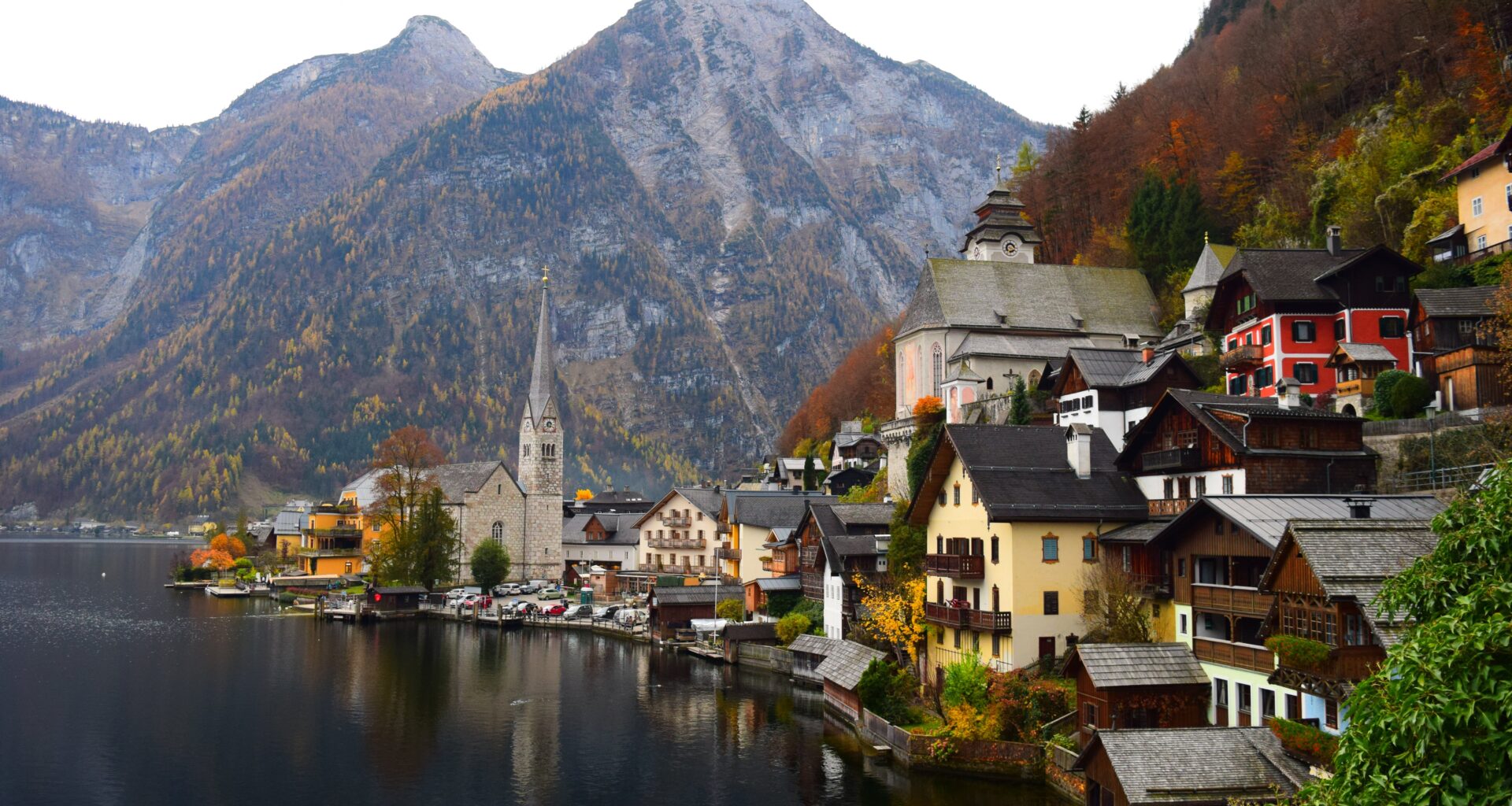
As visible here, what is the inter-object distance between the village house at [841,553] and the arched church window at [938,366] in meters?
13.6

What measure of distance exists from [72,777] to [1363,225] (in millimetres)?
60819

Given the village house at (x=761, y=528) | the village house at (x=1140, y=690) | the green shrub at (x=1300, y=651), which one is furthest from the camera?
the village house at (x=761, y=528)

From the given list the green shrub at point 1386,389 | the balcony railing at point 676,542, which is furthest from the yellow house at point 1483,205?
the balcony railing at point 676,542

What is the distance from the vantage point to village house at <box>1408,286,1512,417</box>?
3603 centimetres

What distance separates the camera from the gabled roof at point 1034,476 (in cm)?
3766

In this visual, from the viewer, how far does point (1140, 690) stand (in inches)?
1190

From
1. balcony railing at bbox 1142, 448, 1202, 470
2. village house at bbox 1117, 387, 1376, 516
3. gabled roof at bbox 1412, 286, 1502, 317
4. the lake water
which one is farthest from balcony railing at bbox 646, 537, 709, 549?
gabled roof at bbox 1412, 286, 1502, 317

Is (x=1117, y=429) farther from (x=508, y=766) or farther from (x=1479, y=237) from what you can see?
(x=508, y=766)

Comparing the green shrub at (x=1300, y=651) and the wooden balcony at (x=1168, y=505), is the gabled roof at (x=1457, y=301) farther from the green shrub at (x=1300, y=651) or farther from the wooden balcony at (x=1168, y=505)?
the green shrub at (x=1300, y=651)

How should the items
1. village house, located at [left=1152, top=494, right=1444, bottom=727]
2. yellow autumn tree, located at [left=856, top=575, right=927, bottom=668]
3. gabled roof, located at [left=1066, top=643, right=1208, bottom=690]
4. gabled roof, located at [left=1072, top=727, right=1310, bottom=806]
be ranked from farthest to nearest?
A: yellow autumn tree, located at [left=856, top=575, right=927, bottom=668] < gabled roof, located at [left=1066, top=643, right=1208, bottom=690] < village house, located at [left=1152, top=494, right=1444, bottom=727] < gabled roof, located at [left=1072, top=727, right=1310, bottom=806]

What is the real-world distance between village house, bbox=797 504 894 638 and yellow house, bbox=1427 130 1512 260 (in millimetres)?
27051

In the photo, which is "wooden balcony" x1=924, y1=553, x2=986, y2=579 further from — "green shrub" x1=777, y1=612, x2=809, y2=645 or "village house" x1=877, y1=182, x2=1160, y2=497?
"village house" x1=877, y1=182, x2=1160, y2=497

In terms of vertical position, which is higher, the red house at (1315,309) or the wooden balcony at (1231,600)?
the red house at (1315,309)

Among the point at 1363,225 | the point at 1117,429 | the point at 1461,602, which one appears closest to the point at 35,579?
the point at 1117,429
